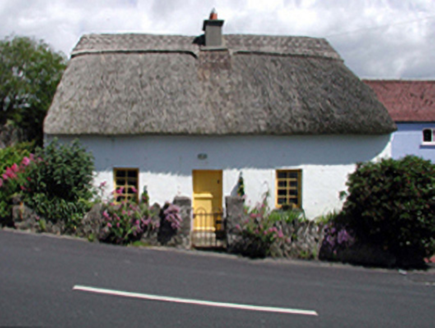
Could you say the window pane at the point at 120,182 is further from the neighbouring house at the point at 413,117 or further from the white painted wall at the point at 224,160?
the neighbouring house at the point at 413,117

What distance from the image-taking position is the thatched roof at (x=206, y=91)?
462 inches

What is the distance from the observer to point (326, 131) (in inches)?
467

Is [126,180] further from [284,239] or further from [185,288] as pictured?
[185,288]

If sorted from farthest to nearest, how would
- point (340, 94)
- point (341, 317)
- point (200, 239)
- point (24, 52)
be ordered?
point (24, 52) → point (340, 94) → point (200, 239) → point (341, 317)

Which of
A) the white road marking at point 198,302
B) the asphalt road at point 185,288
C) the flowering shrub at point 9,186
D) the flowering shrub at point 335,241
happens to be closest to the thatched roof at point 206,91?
the flowering shrub at point 9,186

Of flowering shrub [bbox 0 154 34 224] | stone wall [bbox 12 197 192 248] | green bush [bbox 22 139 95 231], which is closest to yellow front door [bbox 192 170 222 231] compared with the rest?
stone wall [bbox 12 197 192 248]

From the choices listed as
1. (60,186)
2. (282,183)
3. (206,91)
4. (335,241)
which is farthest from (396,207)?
(60,186)

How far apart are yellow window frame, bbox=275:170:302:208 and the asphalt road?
127 inches

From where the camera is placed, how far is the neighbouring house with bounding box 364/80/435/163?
73.8ft

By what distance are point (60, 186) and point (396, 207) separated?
8275mm

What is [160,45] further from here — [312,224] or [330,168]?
[312,224]

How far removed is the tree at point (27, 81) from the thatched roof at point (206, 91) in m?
10.7

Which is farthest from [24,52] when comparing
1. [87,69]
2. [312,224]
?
[312,224]

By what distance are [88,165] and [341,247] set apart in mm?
6905
